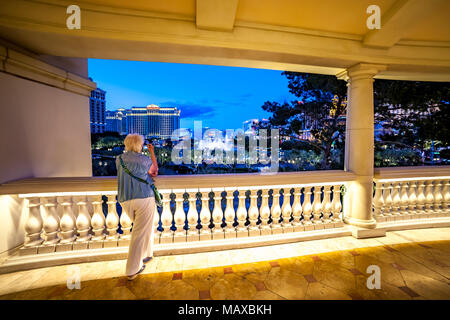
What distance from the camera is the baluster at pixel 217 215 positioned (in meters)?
3.07

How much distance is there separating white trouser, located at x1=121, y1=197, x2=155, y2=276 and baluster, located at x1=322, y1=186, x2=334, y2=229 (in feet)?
10.3

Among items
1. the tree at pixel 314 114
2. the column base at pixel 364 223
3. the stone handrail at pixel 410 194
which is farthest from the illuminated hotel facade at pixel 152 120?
the stone handrail at pixel 410 194

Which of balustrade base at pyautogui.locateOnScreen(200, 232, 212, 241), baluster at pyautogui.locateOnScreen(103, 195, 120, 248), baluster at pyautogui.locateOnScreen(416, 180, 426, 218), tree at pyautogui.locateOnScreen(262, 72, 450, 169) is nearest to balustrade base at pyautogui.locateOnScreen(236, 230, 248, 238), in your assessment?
balustrade base at pyautogui.locateOnScreen(200, 232, 212, 241)

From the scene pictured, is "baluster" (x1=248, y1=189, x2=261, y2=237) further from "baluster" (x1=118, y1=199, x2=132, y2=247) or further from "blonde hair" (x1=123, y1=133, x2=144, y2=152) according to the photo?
"blonde hair" (x1=123, y1=133, x2=144, y2=152)

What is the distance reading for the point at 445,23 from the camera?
10.2 feet

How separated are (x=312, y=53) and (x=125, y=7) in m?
2.92

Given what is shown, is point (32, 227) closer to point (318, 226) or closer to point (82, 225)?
point (82, 225)

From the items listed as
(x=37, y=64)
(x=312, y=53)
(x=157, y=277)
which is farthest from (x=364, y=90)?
(x=37, y=64)

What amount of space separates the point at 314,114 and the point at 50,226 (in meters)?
11.5

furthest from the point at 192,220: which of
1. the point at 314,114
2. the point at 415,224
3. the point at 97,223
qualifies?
the point at 314,114

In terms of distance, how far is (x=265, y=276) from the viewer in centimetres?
251

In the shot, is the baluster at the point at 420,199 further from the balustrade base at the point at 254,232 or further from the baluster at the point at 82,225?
the baluster at the point at 82,225

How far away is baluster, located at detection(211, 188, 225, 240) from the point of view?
3.07 metres

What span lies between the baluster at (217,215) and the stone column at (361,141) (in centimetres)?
267
